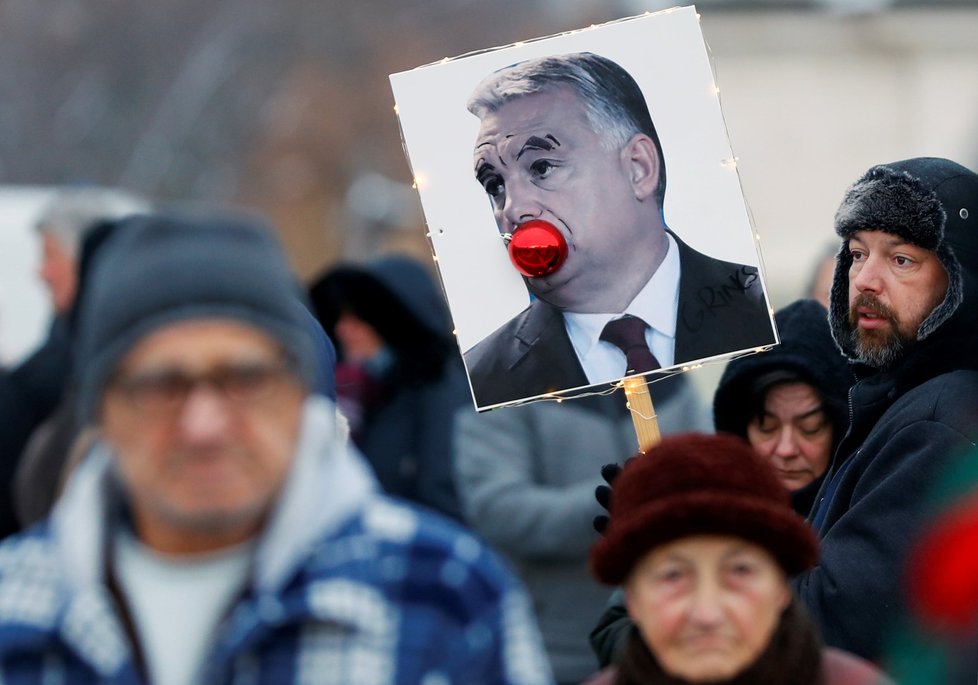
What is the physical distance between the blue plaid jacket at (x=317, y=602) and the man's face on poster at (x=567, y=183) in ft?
4.83

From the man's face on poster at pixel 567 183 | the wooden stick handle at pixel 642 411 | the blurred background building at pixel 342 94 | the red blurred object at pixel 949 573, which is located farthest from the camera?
the blurred background building at pixel 342 94

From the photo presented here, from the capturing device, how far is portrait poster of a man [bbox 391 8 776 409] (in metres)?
3.81

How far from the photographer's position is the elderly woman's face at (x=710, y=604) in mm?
2734

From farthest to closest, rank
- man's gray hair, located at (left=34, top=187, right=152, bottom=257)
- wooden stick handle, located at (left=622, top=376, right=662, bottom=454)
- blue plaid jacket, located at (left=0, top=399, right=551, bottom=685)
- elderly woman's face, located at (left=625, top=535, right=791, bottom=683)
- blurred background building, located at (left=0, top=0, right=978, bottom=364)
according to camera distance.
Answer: blurred background building, located at (left=0, top=0, right=978, bottom=364), man's gray hair, located at (left=34, top=187, right=152, bottom=257), wooden stick handle, located at (left=622, top=376, right=662, bottom=454), elderly woman's face, located at (left=625, top=535, right=791, bottom=683), blue plaid jacket, located at (left=0, top=399, right=551, bottom=685)

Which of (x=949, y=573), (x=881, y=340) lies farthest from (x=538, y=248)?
(x=949, y=573)

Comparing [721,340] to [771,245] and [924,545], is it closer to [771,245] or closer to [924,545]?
[924,545]

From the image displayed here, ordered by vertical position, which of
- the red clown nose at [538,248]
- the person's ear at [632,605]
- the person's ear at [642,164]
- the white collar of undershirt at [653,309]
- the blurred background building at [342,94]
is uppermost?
the blurred background building at [342,94]

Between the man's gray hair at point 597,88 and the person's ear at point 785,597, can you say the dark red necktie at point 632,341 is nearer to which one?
the man's gray hair at point 597,88

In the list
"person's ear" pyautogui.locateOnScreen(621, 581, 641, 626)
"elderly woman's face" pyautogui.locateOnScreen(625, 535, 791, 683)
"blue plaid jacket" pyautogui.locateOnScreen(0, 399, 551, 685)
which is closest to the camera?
"blue plaid jacket" pyautogui.locateOnScreen(0, 399, 551, 685)

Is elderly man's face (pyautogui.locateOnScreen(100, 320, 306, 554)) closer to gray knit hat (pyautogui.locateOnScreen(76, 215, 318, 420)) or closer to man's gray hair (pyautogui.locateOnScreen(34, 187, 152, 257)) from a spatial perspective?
gray knit hat (pyautogui.locateOnScreen(76, 215, 318, 420))

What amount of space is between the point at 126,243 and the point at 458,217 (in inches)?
58.7

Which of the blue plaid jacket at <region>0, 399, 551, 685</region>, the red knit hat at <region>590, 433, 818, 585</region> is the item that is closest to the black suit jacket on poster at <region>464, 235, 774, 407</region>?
the red knit hat at <region>590, 433, 818, 585</region>

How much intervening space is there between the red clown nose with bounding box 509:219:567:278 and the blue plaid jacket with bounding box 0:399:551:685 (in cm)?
143

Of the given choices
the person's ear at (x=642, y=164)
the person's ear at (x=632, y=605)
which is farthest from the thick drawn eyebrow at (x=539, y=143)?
the person's ear at (x=632, y=605)
